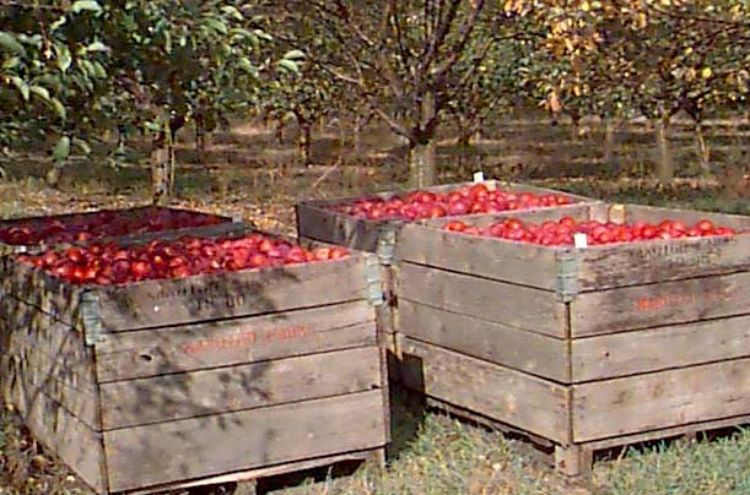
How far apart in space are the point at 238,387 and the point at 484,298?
4.09 feet

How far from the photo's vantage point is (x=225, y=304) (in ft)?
15.3

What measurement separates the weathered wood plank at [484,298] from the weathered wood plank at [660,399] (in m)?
0.31

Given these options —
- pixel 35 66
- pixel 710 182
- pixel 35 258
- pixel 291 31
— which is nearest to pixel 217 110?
pixel 35 66

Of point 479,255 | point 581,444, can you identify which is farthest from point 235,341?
point 581,444

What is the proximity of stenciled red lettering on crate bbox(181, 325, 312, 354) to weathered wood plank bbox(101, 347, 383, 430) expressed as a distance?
87 millimetres

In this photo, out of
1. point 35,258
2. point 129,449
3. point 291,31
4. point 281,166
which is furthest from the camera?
point 281,166

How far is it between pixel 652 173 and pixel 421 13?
37.2 feet

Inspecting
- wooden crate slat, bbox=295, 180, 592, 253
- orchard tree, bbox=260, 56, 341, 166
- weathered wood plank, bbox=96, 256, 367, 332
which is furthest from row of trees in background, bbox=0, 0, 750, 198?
wooden crate slat, bbox=295, 180, 592, 253

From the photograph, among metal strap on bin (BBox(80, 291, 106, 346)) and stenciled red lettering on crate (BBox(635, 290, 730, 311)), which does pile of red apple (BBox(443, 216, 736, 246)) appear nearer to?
stenciled red lettering on crate (BBox(635, 290, 730, 311))

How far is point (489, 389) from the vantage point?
5.38m

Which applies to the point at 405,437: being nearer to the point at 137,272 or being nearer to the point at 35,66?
the point at 137,272

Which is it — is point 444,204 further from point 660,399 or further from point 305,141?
point 305,141

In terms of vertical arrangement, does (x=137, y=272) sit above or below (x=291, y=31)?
below

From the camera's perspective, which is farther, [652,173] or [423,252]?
[652,173]
